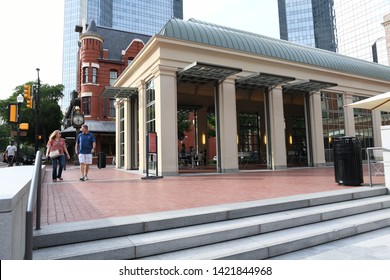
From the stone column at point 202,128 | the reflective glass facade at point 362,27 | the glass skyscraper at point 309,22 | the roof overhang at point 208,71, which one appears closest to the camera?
the roof overhang at point 208,71

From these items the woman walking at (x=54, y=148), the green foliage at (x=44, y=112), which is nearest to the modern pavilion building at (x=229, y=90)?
the woman walking at (x=54, y=148)

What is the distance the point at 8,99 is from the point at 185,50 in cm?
3825

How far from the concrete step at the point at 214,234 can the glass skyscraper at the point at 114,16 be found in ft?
327

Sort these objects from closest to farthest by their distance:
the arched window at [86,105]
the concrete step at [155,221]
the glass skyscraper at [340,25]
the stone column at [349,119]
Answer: the concrete step at [155,221] < the stone column at [349,119] < the arched window at [86,105] < the glass skyscraper at [340,25]

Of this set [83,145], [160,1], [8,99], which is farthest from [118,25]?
[83,145]

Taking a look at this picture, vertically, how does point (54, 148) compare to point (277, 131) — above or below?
below

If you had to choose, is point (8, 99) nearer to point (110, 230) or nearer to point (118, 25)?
point (110, 230)

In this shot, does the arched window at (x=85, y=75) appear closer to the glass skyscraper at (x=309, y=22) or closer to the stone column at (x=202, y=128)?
the stone column at (x=202, y=128)

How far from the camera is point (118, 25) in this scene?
10450 centimetres

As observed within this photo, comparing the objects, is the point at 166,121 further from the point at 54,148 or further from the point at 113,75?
the point at 113,75

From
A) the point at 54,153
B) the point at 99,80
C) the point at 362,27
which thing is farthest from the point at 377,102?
the point at 362,27

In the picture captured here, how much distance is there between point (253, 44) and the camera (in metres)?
15.6

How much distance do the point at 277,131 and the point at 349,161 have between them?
8287mm

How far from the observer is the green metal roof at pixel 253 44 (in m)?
13.6
